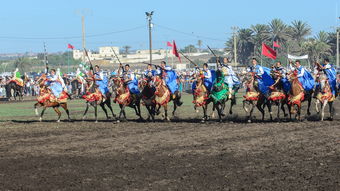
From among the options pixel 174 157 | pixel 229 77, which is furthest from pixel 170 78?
pixel 174 157

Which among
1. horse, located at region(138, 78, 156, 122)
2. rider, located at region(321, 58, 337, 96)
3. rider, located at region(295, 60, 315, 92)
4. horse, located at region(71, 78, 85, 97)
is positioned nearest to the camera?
rider, located at region(295, 60, 315, 92)

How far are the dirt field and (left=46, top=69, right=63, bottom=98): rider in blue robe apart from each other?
1903mm

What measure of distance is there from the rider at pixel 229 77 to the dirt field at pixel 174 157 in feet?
6.97

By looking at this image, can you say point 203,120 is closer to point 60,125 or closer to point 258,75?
point 258,75

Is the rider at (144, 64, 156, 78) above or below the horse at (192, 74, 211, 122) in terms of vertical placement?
above

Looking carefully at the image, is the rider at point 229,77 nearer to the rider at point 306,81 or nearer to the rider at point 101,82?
the rider at point 306,81

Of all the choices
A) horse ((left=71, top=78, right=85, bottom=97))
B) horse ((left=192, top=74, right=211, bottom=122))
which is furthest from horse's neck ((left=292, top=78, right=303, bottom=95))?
horse ((left=71, top=78, right=85, bottom=97))

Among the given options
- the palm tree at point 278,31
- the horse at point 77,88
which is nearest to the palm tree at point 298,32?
the palm tree at point 278,31

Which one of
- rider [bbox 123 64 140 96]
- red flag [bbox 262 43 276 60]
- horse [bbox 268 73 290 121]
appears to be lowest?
horse [bbox 268 73 290 121]

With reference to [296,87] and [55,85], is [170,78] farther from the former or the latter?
[296,87]

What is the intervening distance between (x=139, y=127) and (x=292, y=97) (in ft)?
17.9

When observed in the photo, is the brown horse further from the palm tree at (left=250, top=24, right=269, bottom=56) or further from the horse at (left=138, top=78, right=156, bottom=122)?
the palm tree at (left=250, top=24, right=269, bottom=56)

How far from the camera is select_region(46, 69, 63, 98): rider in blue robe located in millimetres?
23625

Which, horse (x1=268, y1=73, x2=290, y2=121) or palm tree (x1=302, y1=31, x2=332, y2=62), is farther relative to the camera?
palm tree (x1=302, y1=31, x2=332, y2=62)
